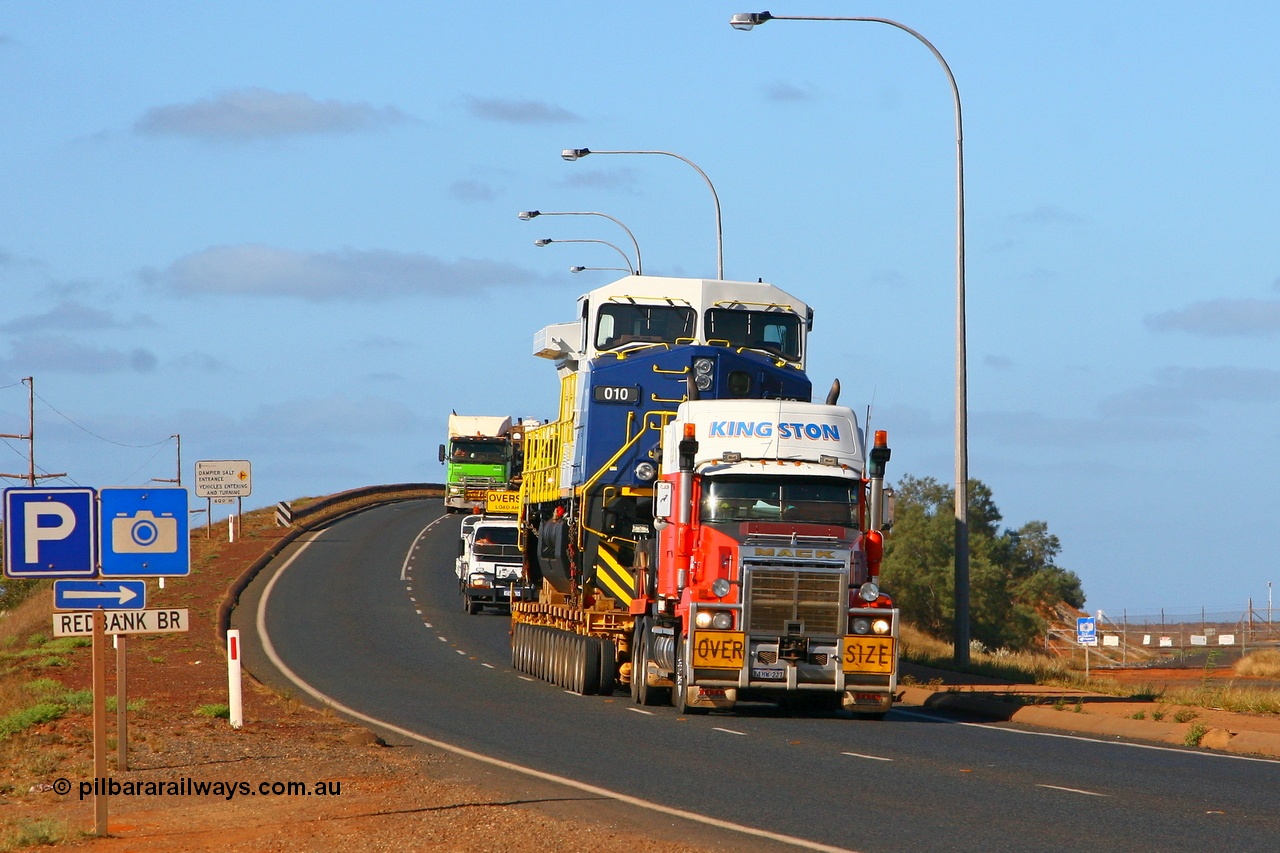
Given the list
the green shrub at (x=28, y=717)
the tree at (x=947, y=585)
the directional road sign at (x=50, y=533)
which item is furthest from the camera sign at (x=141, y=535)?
the tree at (x=947, y=585)

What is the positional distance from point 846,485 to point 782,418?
1256 millimetres

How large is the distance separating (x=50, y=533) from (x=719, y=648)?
10768 mm

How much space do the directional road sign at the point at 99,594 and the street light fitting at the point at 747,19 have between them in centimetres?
1534

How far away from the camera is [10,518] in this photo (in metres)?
12.0

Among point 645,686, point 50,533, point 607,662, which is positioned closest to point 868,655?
point 645,686

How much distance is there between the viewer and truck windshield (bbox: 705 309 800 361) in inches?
1036

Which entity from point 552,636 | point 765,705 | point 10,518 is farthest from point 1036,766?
point 552,636

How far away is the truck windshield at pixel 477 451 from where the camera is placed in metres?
65.2

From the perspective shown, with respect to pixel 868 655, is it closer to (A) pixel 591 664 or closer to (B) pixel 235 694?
(A) pixel 591 664

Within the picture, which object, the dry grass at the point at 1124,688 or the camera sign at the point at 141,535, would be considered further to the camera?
the dry grass at the point at 1124,688

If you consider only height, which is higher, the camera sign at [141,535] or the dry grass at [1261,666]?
the camera sign at [141,535]

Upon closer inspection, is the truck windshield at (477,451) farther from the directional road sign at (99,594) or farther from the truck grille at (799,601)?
the directional road sign at (99,594)

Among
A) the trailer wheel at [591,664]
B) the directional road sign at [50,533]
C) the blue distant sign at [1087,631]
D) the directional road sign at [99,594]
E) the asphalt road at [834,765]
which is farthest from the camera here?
the blue distant sign at [1087,631]

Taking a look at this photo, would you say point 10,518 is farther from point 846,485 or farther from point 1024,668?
point 1024,668
